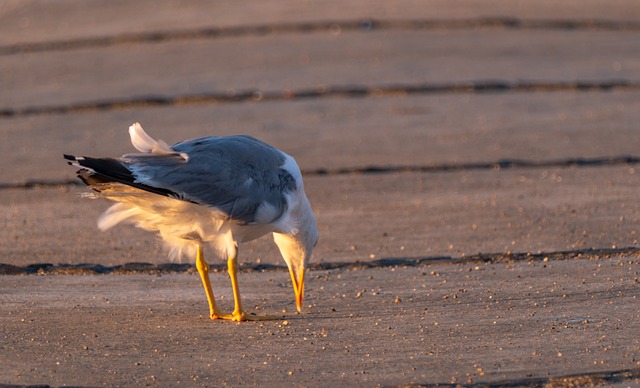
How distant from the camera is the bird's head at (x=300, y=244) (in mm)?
7402

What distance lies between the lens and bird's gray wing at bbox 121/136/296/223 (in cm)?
696

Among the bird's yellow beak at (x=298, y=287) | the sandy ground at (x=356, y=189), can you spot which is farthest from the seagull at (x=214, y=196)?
the sandy ground at (x=356, y=189)

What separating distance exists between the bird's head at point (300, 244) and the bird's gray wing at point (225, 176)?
21 cm

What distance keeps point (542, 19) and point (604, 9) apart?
147 cm

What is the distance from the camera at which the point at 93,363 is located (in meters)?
6.23

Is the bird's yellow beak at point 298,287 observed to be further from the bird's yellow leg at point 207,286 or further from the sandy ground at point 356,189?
the bird's yellow leg at point 207,286

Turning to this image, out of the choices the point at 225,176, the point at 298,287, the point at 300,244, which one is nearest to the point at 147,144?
the point at 225,176

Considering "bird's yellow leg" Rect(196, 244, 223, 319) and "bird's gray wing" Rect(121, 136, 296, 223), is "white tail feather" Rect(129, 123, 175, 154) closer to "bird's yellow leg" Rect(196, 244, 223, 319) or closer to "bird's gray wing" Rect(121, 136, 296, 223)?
"bird's gray wing" Rect(121, 136, 296, 223)

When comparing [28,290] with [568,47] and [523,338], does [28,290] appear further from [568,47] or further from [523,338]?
[568,47]

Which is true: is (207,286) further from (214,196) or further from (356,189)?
(356,189)

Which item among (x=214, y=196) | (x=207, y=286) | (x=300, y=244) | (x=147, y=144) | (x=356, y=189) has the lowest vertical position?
(x=356, y=189)

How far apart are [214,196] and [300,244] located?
2.32 feet

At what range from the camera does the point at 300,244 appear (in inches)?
293

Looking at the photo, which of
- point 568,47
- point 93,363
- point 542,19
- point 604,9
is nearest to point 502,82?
point 568,47
